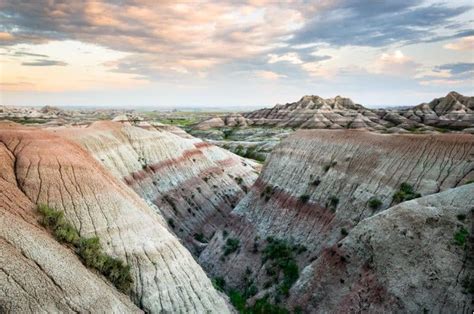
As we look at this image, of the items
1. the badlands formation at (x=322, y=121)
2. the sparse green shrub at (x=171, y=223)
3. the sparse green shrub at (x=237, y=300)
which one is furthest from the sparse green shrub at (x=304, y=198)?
the badlands formation at (x=322, y=121)

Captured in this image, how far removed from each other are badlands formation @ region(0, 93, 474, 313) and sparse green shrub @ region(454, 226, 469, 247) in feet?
0.17

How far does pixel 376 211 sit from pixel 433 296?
27.9ft

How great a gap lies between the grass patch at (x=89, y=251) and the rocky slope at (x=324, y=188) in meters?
10.3

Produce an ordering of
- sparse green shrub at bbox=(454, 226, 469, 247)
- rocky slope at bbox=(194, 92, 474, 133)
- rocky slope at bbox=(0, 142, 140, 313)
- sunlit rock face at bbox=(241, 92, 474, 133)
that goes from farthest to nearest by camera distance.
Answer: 1. rocky slope at bbox=(194, 92, 474, 133)
2. sunlit rock face at bbox=(241, 92, 474, 133)
3. sparse green shrub at bbox=(454, 226, 469, 247)
4. rocky slope at bbox=(0, 142, 140, 313)

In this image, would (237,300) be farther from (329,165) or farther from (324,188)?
(329,165)

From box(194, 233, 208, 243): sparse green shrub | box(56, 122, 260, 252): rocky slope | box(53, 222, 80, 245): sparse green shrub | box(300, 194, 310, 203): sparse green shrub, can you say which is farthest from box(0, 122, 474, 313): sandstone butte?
box(56, 122, 260, 252): rocky slope

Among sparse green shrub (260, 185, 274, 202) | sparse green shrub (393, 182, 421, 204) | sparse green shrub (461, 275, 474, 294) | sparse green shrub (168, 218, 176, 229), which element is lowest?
sparse green shrub (168, 218, 176, 229)

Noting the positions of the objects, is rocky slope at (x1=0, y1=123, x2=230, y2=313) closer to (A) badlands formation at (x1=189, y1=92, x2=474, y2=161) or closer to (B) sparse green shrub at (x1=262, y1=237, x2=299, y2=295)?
(B) sparse green shrub at (x1=262, y1=237, x2=299, y2=295)

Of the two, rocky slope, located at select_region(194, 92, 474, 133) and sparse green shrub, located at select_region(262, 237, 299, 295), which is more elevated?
rocky slope, located at select_region(194, 92, 474, 133)

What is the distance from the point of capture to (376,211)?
88.2ft

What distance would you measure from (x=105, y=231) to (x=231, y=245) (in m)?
15.2

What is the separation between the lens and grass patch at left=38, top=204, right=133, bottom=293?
20.7 metres

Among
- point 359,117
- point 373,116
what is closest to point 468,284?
point 359,117

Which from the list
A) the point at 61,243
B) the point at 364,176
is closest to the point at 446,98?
the point at 364,176
